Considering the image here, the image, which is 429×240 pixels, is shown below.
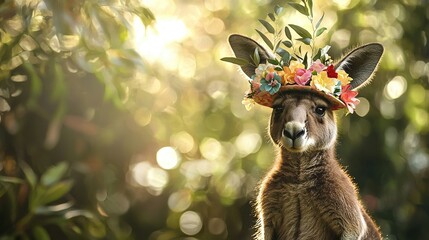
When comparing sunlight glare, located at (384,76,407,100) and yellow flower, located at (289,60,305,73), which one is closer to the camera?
yellow flower, located at (289,60,305,73)

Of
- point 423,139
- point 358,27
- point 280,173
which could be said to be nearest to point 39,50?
point 280,173

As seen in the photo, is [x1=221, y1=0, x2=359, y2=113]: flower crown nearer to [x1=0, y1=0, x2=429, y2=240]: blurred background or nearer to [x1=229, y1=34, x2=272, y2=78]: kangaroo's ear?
[x1=229, y1=34, x2=272, y2=78]: kangaroo's ear

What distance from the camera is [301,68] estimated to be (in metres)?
2.83

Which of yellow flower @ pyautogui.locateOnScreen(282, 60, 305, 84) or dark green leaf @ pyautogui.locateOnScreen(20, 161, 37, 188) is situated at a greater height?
yellow flower @ pyautogui.locateOnScreen(282, 60, 305, 84)

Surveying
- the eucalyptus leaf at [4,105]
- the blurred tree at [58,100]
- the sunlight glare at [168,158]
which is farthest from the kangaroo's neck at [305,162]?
the sunlight glare at [168,158]

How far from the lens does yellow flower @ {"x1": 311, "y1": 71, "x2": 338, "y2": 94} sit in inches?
110

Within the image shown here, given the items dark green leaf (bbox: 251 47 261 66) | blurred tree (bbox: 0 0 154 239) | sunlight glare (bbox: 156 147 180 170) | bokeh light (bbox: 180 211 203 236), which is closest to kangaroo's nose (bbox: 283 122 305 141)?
dark green leaf (bbox: 251 47 261 66)

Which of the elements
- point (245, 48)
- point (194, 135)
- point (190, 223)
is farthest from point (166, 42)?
point (245, 48)

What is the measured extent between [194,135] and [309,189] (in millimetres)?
3580

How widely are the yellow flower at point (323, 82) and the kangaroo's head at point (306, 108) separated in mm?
37

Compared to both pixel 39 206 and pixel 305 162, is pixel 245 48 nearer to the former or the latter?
pixel 305 162

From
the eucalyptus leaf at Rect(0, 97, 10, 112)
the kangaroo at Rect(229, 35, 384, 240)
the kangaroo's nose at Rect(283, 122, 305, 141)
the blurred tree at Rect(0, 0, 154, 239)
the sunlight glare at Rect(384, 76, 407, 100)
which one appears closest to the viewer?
the kangaroo's nose at Rect(283, 122, 305, 141)

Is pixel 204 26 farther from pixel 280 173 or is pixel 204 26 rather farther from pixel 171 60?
pixel 280 173

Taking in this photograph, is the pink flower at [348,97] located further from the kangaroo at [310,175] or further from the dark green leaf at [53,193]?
the dark green leaf at [53,193]
